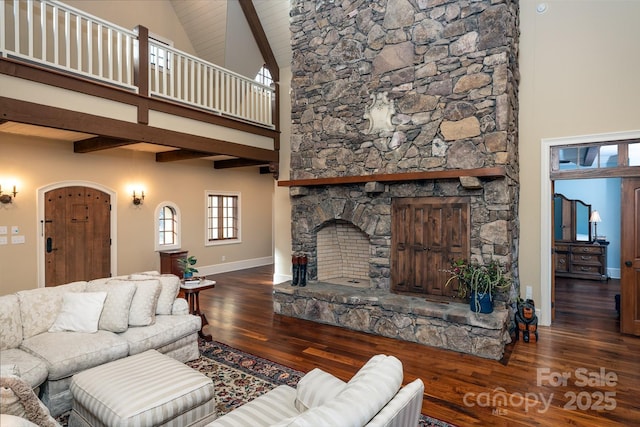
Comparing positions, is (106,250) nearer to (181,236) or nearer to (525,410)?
(181,236)

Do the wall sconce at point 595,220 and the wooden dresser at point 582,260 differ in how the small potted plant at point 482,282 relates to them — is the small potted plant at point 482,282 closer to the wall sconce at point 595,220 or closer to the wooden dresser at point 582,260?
the wooden dresser at point 582,260

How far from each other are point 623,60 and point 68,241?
27.2 feet

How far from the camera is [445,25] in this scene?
4418 millimetres

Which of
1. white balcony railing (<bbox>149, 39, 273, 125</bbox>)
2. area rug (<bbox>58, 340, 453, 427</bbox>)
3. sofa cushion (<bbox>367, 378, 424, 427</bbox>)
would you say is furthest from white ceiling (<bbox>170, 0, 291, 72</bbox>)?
sofa cushion (<bbox>367, 378, 424, 427</bbox>)

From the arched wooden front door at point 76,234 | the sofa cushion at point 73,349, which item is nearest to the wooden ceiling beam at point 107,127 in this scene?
the arched wooden front door at point 76,234

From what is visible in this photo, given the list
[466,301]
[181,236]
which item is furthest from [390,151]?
[181,236]

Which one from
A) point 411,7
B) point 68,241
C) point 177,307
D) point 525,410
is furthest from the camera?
point 68,241

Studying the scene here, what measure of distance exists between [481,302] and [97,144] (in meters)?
5.77

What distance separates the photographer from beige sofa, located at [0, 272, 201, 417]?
2.65 metres

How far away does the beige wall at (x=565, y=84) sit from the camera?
420 cm

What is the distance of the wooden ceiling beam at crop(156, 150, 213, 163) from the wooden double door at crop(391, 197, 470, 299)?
3.58 m

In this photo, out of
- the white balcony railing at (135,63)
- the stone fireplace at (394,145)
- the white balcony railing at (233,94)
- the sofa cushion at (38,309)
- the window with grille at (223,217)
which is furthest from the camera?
the window with grille at (223,217)

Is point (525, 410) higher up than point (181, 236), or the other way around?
point (181, 236)

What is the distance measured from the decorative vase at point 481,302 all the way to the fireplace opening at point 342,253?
1.88 metres
